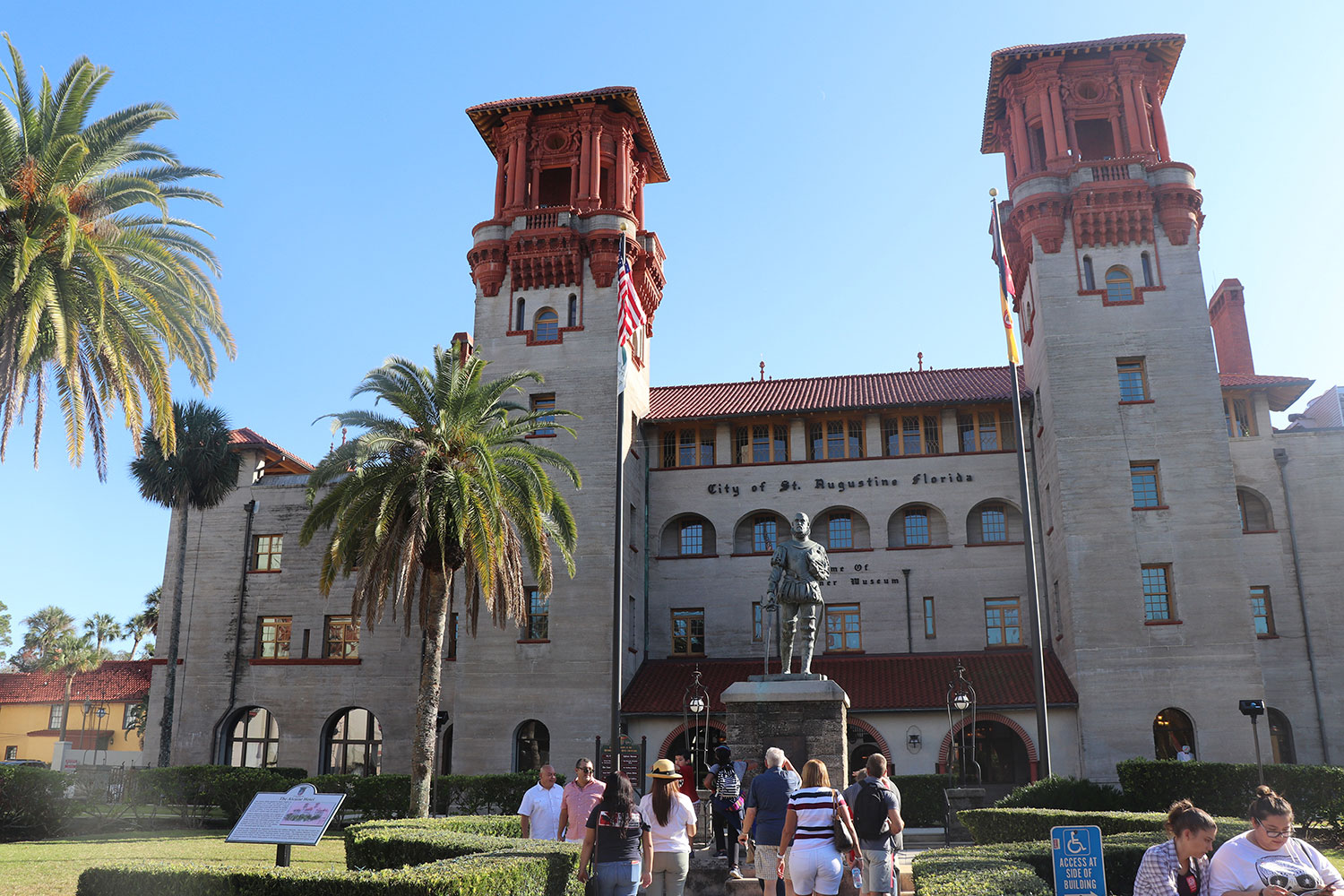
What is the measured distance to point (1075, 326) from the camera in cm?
3531

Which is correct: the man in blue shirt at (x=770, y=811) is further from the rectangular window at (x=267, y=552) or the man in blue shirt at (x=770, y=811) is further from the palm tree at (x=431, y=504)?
the rectangular window at (x=267, y=552)

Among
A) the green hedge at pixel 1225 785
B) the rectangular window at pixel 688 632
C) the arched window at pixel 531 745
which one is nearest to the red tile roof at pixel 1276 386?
the green hedge at pixel 1225 785

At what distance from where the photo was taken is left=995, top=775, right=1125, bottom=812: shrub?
75.6ft

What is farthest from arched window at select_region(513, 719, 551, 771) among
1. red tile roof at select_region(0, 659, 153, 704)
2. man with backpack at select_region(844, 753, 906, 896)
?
red tile roof at select_region(0, 659, 153, 704)

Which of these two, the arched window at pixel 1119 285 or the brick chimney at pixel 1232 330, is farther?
the brick chimney at pixel 1232 330

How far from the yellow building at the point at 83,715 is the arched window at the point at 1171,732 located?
5767cm

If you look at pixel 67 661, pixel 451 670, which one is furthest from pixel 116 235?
pixel 67 661

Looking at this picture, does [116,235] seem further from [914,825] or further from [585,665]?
[914,825]

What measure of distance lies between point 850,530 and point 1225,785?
15.9m

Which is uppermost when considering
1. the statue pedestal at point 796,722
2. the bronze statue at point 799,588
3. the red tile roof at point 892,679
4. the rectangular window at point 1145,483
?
the rectangular window at point 1145,483

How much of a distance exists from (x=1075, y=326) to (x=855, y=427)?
28.5 ft

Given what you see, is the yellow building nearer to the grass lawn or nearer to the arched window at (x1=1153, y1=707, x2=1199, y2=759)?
the grass lawn

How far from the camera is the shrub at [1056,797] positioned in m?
23.1

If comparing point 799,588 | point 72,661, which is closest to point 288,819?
point 799,588
